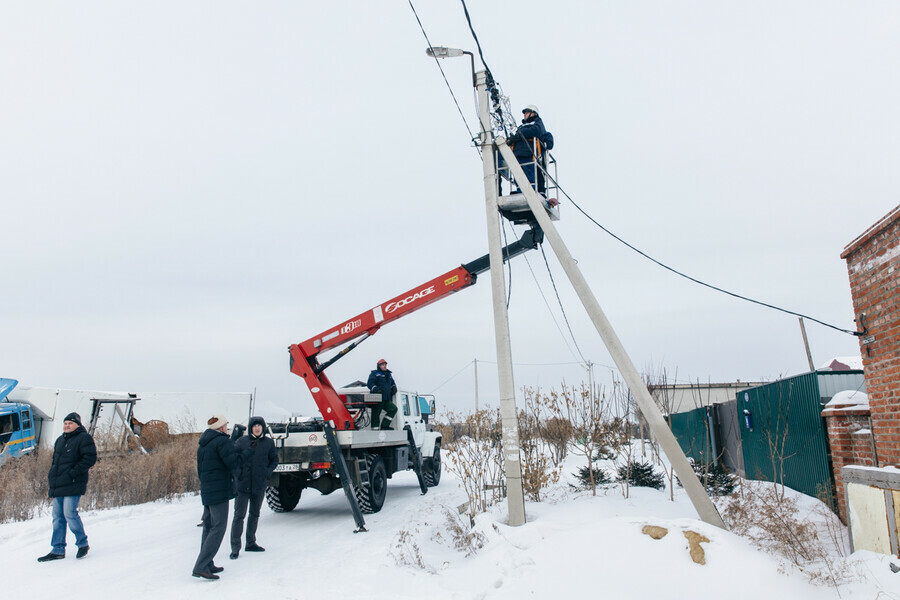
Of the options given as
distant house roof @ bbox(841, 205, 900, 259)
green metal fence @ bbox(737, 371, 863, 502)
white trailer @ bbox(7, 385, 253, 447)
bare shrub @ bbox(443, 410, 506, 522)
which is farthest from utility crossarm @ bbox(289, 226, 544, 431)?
white trailer @ bbox(7, 385, 253, 447)

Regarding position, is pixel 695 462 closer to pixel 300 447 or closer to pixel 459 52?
pixel 300 447

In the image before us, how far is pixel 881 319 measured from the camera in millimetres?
6453

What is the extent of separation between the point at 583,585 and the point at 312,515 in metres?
6.66

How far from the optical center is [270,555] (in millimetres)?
7395

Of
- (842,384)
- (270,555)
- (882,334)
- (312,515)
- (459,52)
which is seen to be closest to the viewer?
(882,334)

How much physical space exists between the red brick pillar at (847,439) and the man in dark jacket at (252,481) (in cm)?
734

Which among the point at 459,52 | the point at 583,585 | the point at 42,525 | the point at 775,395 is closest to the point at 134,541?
the point at 42,525

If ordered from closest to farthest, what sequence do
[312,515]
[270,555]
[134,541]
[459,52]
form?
1. [270,555]
2. [134,541]
3. [459,52]
4. [312,515]

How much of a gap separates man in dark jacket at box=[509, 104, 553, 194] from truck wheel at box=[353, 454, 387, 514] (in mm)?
5716

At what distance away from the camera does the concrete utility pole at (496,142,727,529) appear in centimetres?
662

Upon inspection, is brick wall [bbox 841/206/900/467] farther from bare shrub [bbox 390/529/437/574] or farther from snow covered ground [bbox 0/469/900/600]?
bare shrub [bbox 390/529/437/574]

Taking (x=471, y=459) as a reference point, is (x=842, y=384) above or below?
above

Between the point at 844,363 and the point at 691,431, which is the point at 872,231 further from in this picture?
the point at 844,363

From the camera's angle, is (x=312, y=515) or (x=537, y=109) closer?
(x=537, y=109)
